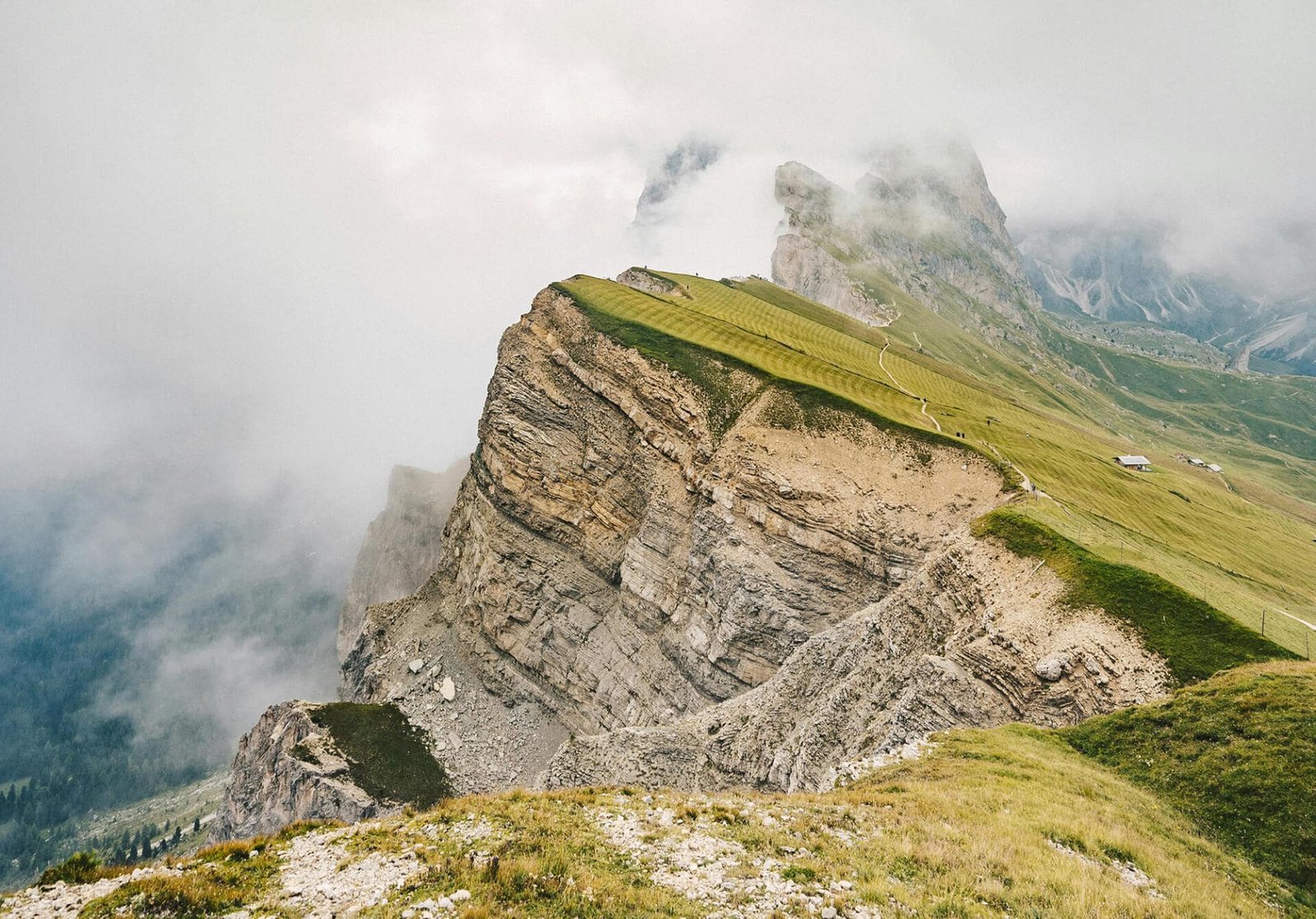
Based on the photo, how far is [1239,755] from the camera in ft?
60.2

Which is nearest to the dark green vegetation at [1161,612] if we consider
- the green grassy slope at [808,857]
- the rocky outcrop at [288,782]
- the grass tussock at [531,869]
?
the green grassy slope at [808,857]

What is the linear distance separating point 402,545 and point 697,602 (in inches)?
3974

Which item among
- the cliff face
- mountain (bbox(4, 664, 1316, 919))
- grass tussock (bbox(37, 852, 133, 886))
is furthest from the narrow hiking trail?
grass tussock (bbox(37, 852, 133, 886))

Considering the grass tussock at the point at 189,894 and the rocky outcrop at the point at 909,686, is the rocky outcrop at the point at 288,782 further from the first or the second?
the grass tussock at the point at 189,894

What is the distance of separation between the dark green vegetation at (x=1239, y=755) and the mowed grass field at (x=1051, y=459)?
26.0 ft

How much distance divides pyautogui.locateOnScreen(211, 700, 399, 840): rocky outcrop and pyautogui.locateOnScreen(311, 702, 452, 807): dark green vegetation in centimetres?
117

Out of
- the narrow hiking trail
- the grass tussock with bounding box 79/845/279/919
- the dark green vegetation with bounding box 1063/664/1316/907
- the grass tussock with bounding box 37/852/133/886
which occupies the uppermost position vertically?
the narrow hiking trail

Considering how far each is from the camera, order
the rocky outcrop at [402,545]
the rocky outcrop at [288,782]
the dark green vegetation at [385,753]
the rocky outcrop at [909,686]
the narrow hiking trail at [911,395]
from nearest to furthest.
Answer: the rocky outcrop at [909,686]
the rocky outcrop at [288,782]
the dark green vegetation at [385,753]
the narrow hiking trail at [911,395]
the rocky outcrop at [402,545]

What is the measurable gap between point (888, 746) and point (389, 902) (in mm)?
24094

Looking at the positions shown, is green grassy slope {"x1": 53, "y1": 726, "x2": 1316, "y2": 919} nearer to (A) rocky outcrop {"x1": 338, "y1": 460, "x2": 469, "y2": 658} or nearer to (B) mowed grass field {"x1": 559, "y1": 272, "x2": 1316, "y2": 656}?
(B) mowed grass field {"x1": 559, "y1": 272, "x2": 1316, "y2": 656}

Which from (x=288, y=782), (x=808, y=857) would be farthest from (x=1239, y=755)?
(x=288, y=782)

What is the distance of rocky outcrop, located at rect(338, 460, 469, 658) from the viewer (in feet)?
416

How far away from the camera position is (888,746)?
2788 centimetres

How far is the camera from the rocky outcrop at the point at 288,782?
46688mm
